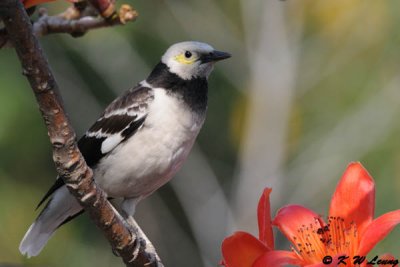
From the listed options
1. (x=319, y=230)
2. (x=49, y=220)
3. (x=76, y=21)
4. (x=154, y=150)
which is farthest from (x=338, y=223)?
(x=49, y=220)

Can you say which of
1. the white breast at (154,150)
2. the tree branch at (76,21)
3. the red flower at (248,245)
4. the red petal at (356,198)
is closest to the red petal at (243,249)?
the red flower at (248,245)

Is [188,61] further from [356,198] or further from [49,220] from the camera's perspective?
[356,198]

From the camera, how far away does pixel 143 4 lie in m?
11.5

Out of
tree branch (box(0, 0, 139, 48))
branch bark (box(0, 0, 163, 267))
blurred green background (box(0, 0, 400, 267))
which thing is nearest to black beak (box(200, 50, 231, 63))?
tree branch (box(0, 0, 139, 48))

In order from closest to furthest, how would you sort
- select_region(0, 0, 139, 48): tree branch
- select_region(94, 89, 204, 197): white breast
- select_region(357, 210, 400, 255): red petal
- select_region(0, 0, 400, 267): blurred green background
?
select_region(357, 210, 400, 255): red petal
select_region(0, 0, 139, 48): tree branch
select_region(94, 89, 204, 197): white breast
select_region(0, 0, 400, 267): blurred green background

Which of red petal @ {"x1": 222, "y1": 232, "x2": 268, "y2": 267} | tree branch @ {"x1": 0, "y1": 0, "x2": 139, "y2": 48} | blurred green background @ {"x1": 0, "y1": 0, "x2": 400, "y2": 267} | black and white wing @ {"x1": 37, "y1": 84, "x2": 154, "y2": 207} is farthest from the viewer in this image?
blurred green background @ {"x1": 0, "y1": 0, "x2": 400, "y2": 267}

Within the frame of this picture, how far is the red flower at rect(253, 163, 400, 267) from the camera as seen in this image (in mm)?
1553

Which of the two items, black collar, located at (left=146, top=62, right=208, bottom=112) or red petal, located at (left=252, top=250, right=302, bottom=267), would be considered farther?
black collar, located at (left=146, top=62, right=208, bottom=112)

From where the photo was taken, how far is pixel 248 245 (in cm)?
154

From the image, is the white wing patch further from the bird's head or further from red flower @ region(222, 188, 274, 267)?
red flower @ region(222, 188, 274, 267)

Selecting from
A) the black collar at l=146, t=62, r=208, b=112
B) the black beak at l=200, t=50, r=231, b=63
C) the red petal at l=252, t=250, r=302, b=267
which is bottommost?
the black collar at l=146, t=62, r=208, b=112

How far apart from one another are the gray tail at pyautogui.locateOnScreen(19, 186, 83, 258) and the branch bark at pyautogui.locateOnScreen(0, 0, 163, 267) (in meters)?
1.39

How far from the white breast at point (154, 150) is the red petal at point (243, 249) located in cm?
181

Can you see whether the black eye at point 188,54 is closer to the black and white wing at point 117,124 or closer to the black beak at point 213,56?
the black beak at point 213,56
